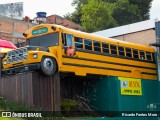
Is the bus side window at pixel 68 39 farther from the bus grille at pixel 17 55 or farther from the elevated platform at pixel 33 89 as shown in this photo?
the bus grille at pixel 17 55

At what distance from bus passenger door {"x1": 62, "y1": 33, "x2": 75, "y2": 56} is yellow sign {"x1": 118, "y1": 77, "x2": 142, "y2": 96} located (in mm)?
3218

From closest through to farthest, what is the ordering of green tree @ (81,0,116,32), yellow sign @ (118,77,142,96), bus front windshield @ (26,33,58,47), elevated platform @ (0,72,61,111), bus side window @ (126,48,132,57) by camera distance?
1. elevated platform @ (0,72,61,111)
2. bus front windshield @ (26,33,58,47)
3. yellow sign @ (118,77,142,96)
4. bus side window @ (126,48,132,57)
5. green tree @ (81,0,116,32)

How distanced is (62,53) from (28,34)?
2631 millimetres

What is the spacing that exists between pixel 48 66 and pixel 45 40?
192 centimetres

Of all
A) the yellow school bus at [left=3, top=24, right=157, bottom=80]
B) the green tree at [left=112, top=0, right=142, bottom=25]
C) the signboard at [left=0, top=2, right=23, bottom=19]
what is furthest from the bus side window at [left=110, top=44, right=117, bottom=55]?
the green tree at [left=112, top=0, right=142, bottom=25]

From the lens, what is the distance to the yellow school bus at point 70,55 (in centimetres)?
1446

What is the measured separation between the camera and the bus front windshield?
604 inches

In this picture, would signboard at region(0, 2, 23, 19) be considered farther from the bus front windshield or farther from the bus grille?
the bus grille

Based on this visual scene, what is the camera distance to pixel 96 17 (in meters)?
47.0

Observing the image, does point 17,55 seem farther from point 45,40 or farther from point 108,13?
point 108,13

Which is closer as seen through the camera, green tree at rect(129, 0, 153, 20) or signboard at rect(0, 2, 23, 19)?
signboard at rect(0, 2, 23, 19)

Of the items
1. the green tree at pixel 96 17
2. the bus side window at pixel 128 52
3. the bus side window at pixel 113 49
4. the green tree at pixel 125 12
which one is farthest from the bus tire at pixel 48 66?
the green tree at pixel 125 12

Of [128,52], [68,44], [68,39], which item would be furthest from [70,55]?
[128,52]

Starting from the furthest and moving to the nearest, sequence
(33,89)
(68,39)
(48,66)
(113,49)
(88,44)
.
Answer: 1. (113,49)
2. (88,44)
3. (68,39)
4. (48,66)
5. (33,89)
